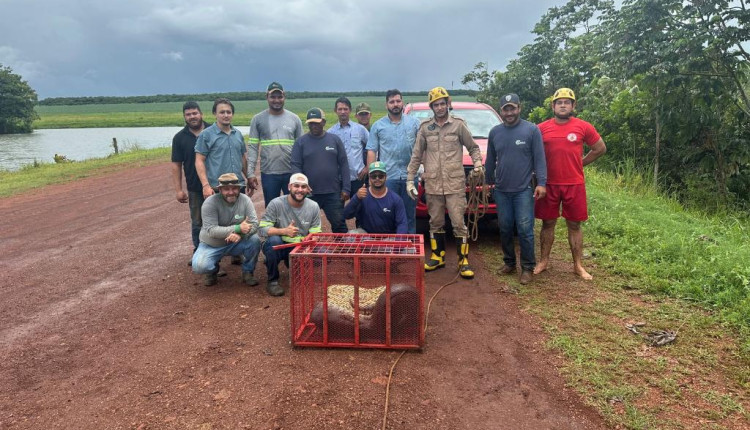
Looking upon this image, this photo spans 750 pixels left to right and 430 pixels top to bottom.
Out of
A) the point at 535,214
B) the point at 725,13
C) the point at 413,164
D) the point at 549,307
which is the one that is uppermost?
the point at 725,13

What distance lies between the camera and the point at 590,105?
504 inches

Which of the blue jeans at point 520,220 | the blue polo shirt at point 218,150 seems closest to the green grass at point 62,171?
the blue polo shirt at point 218,150

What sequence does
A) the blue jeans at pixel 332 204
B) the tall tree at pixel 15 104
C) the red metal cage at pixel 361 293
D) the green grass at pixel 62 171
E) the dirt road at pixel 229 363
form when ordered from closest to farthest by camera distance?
the dirt road at pixel 229 363 → the red metal cage at pixel 361 293 → the blue jeans at pixel 332 204 → the green grass at pixel 62 171 → the tall tree at pixel 15 104

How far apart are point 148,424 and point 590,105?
511 inches

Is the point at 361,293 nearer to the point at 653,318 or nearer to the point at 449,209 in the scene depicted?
the point at 449,209

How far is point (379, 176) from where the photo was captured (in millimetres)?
4957

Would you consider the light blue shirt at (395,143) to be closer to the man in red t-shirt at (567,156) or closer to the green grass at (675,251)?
the man in red t-shirt at (567,156)

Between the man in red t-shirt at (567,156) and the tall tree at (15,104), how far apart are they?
55.3 meters

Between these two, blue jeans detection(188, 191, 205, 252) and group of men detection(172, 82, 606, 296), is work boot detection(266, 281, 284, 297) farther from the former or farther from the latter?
blue jeans detection(188, 191, 205, 252)

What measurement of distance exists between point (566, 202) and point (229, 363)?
146 inches

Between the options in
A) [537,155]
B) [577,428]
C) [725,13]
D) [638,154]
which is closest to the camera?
[577,428]

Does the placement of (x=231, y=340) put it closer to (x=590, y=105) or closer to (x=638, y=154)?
(x=638, y=154)

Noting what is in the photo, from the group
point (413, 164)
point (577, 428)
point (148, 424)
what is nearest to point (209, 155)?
point (413, 164)

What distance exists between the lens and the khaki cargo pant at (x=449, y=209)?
210 inches
